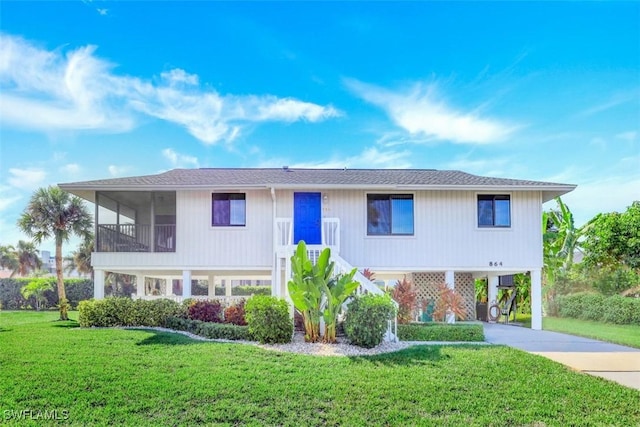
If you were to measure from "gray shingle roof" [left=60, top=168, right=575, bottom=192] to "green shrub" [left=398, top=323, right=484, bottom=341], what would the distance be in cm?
507

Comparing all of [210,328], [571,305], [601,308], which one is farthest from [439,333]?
[571,305]

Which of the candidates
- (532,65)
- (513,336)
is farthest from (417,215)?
(532,65)

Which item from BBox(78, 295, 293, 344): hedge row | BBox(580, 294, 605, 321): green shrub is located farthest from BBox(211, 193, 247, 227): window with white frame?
BBox(580, 294, 605, 321): green shrub

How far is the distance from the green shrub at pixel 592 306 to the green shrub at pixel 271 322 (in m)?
14.1

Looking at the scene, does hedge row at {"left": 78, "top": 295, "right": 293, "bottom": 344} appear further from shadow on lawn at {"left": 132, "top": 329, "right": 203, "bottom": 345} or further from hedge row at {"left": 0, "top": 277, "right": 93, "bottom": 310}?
hedge row at {"left": 0, "top": 277, "right": 93, "bottom": 310}

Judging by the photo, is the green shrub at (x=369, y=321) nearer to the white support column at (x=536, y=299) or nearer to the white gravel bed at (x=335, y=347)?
the white gravel bed at (x=335, y=347)

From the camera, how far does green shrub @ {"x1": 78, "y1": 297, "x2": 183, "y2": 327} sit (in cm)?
1330

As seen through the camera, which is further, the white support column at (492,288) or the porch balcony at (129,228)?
the white support column at (492,288)

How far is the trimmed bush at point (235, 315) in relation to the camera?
12.4 meters

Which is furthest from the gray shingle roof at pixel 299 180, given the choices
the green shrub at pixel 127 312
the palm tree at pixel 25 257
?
the palm tree at pixel 25 257

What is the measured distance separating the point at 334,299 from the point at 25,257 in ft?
138

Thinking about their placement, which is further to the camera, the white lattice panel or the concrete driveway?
the white lattice panel

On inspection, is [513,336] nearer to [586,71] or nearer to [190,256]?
[586,71]

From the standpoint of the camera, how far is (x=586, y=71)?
1359 cm
